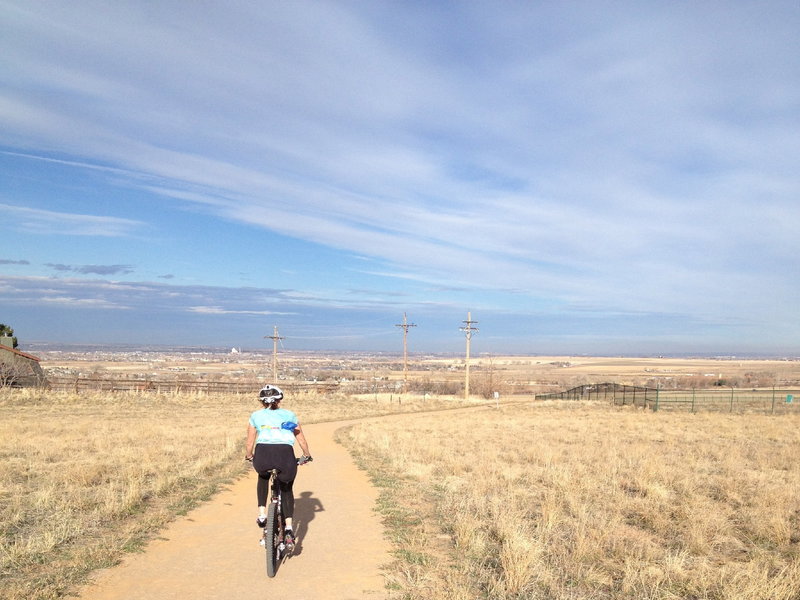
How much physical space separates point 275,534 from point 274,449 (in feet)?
3.14

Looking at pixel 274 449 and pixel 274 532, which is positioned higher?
pixel 274 449

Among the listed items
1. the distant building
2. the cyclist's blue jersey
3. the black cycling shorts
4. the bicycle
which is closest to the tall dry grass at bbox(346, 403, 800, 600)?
the bicycle

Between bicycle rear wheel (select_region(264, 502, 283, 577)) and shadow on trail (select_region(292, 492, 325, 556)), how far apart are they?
0.85 meters

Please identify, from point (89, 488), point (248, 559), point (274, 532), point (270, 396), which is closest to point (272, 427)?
point (270, 396)

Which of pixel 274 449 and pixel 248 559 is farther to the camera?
pixel 248 559

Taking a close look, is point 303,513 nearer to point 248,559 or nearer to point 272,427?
point 248,559

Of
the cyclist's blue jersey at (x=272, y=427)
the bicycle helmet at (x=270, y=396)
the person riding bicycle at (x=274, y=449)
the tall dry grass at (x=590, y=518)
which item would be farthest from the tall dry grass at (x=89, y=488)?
the tall dry grass at (x=590, y=518)

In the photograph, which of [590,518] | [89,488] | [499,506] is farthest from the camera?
[89,488]

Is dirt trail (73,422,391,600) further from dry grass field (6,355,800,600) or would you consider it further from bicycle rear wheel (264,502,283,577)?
dry grass field (6,355,800,600)

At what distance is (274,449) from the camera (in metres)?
7.19

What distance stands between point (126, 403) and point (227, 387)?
15.4m

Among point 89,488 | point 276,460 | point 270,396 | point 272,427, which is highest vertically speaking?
point 270,396

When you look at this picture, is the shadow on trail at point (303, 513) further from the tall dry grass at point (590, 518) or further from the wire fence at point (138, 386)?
the wire fence at point (138, 386)

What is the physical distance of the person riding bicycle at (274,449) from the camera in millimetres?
7164
